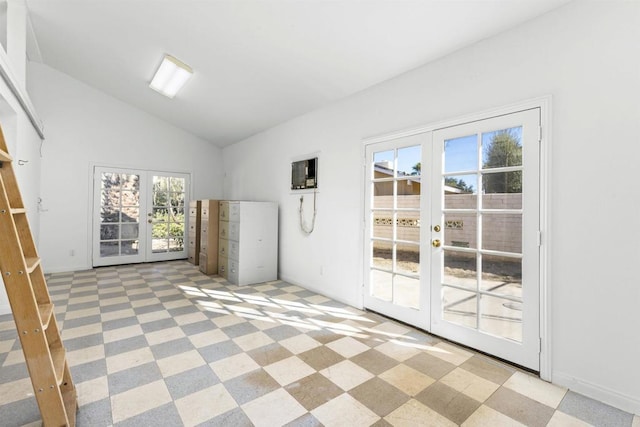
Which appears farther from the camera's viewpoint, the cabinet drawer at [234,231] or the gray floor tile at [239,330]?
the cabinet drawer at [234,231]

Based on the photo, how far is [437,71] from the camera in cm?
284

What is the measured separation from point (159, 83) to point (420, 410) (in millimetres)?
5222

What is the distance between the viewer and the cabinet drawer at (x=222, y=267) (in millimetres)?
4951

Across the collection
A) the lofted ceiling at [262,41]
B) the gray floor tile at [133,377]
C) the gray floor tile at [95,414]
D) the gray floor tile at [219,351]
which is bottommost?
the gray floor tile at [95,414]

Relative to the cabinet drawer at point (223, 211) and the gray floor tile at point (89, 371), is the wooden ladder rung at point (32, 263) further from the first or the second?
the cabinet drawer at point (223, 211)

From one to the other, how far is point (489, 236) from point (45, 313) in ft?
9.82

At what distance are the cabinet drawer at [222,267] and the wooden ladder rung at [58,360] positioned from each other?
318 centimetres

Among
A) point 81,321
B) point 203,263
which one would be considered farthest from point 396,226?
point 203,263

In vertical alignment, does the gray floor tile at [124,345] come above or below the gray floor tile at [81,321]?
below

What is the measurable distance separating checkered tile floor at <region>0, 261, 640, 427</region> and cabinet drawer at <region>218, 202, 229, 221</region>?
1.81m

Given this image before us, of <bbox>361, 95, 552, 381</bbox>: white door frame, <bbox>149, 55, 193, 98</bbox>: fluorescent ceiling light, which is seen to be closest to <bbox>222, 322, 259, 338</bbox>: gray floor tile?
<bbox>361, 95, 552, 381</bbox>: white door frame

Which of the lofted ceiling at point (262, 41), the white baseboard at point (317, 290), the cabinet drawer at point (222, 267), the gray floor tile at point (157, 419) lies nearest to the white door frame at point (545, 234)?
the lofted ceiling at point (262, 41)

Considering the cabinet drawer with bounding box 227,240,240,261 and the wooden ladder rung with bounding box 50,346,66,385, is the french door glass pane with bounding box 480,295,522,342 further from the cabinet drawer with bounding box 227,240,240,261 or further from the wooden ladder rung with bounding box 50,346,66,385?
the cabinet drawer with bounding box 227,240,240,261

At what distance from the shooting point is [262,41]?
123 inches
